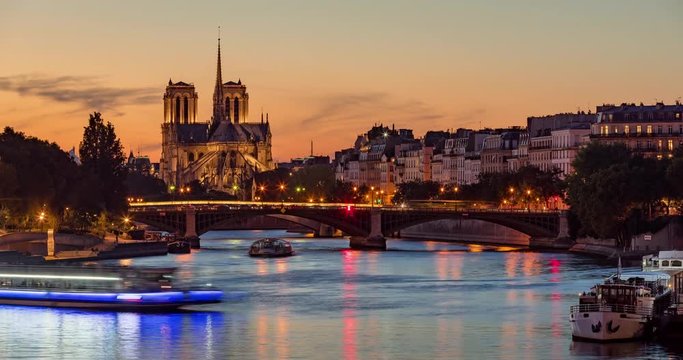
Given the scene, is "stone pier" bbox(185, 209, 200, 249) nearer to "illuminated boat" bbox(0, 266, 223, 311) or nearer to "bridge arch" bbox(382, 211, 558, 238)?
"bridge arch" bbox(382, 211, 558, 238)

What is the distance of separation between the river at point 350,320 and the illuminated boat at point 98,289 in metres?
0.61

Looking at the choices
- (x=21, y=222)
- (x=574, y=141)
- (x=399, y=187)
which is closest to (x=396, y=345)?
(x=21, y=222)

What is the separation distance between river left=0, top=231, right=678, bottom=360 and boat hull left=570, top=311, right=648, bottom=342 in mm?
486

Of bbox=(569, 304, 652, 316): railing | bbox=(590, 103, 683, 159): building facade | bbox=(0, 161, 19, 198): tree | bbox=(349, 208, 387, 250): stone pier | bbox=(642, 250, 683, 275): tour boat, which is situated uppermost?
bbox=(590, 103, 683, 159): building facade

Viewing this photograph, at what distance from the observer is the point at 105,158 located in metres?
102

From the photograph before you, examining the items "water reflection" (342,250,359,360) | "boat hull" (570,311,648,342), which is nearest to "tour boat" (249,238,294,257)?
"water reflection" (342,250,359,360)

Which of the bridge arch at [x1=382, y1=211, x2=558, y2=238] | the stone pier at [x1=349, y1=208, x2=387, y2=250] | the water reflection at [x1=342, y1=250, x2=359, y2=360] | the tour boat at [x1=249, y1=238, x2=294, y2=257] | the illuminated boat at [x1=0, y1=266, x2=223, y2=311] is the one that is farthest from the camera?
the stone pier at [x1=349, y1=208, x2=387, y2=250]

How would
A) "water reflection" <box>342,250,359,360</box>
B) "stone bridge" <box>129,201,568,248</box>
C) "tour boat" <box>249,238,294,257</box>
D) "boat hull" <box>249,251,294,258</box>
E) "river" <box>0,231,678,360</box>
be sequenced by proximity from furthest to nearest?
"stone bridge" <box>129,201,568,248</box>, "tour boat" <box>249,238,294,257</box>, "boat hull" <box>249,251,294,258</box>, "water reflection" <box>342,250,359,360</box>, "river" <box>0,231,678,360</box>

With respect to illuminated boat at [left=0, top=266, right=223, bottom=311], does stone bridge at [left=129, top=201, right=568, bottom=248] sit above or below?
above

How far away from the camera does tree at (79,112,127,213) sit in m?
101

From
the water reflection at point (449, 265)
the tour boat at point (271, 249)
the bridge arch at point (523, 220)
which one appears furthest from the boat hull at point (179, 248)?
the bridge arch at point (523, 220)

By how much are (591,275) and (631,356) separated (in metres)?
25.9

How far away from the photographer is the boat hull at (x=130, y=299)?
56219 mm

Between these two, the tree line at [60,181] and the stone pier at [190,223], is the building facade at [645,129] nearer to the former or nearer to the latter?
the stone pier at [190,223]
